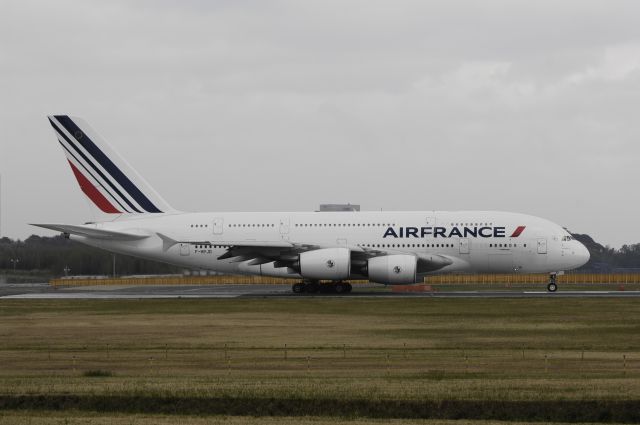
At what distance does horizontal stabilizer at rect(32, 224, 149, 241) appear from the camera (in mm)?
A: 53438

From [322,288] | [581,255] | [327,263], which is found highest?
[581,255]

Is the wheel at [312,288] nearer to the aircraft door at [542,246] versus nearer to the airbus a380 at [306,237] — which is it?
the airbus a380 at [306,237]

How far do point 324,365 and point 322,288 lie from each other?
102 ft

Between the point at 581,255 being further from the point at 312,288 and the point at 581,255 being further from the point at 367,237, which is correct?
the point at 312,288

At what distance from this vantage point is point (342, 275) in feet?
174

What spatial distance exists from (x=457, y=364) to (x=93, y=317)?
66.6ft

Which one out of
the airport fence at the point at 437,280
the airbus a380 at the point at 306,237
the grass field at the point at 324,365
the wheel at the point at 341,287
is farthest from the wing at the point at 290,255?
the airport fence at the point at 437,280

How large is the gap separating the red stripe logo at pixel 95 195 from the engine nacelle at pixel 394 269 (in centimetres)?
1612

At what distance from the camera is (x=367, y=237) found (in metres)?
55.0

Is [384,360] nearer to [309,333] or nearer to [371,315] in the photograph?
[309,333]

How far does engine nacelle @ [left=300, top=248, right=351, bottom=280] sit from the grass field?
9.76 m

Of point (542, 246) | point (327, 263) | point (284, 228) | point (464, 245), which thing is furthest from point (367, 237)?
point (542, 246)

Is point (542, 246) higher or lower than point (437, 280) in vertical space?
higher

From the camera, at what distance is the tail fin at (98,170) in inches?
2249
